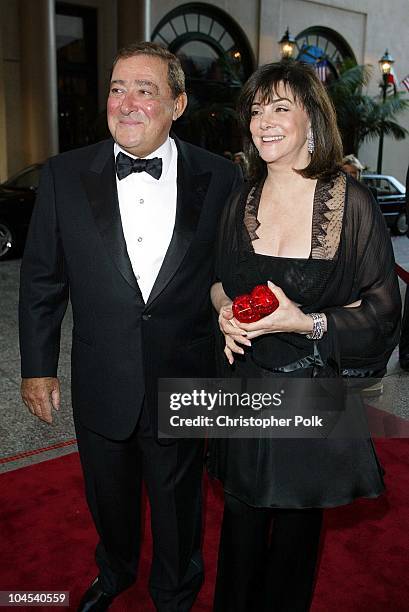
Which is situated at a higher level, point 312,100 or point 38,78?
point 38,78

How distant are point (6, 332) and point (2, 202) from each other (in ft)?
14.2

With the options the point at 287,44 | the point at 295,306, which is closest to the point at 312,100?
the point at 295,306

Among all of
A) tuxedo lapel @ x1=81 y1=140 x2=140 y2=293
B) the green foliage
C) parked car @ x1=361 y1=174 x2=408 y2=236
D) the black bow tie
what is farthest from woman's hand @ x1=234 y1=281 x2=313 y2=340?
the green foliage

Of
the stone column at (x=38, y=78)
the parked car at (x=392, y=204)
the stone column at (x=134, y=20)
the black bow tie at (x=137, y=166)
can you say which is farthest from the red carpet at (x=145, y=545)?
the stone column at (x=134, y=20)

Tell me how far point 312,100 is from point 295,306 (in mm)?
674

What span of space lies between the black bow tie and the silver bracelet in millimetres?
743

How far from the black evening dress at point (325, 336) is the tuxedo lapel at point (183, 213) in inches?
5.1

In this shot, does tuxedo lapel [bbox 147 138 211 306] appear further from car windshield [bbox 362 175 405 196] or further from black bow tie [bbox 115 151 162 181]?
car windshield [bbox 362 175 405 196]

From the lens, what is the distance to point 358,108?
61.2ft

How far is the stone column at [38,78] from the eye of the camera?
14109 mm

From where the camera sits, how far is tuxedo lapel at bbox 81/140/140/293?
2.26 meters

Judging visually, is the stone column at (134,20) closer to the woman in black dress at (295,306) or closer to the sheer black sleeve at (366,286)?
the woman in black dress at (295,306)

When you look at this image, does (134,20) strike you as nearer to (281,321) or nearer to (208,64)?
(208,64)

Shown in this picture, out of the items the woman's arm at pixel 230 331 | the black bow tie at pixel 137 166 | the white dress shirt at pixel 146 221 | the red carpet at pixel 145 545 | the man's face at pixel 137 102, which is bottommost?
the red carpet at pixel 145 545
